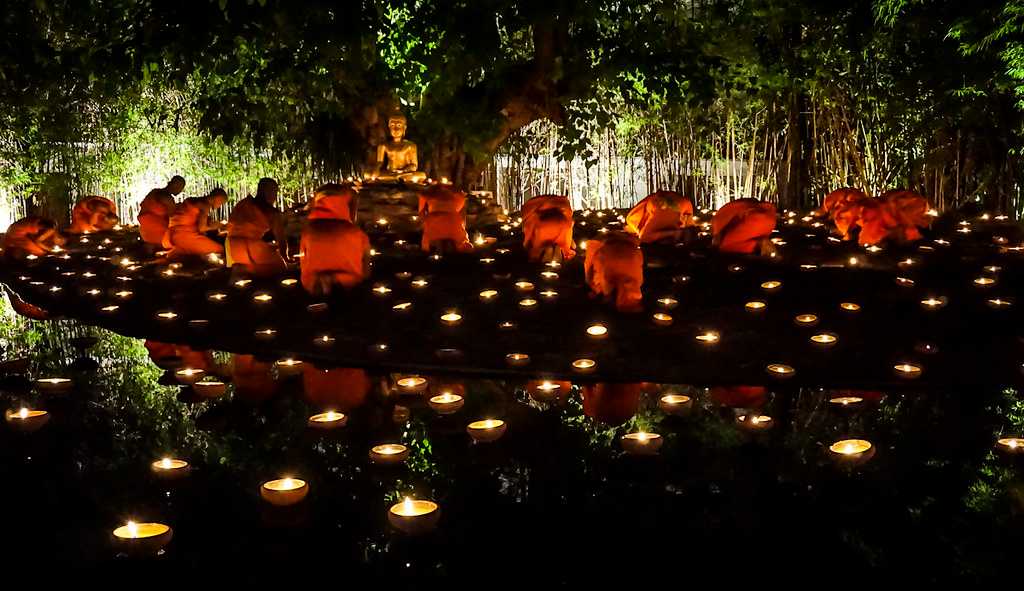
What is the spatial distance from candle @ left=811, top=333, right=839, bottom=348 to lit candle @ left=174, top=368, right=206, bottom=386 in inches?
150

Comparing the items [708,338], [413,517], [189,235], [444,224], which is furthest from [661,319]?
[189,235]

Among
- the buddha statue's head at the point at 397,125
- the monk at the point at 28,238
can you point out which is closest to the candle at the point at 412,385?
the buddha statue's head at the point at 397,125

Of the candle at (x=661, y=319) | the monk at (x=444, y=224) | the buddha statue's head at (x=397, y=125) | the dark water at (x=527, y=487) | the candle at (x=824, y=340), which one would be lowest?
the dark water at (x=527, y=487)

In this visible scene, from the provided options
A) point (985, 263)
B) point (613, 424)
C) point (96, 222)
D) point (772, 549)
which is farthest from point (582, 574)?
point (96, 222)

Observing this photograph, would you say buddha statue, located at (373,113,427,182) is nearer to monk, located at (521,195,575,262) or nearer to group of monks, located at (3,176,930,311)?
group of monks, located at (3,176,930,311)

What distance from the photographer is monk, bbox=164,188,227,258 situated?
334 inches

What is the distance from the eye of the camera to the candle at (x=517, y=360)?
5227 mm

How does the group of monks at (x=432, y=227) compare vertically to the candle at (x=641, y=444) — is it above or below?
above

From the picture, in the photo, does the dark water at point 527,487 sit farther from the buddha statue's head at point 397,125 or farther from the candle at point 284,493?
the buddha statue's head at point 397,125

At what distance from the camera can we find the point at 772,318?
5961mm

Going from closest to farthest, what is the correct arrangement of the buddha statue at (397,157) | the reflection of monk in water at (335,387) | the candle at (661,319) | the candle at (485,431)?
the candle at (485,431) → the reflection of monk in water at (335,387) → the candle at (661,319) → the buddha statue at (397,157)

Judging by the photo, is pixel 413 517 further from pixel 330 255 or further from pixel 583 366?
pixel 330 255

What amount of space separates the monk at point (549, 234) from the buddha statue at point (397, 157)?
114 inches

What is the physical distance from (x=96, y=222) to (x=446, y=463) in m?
9.49
